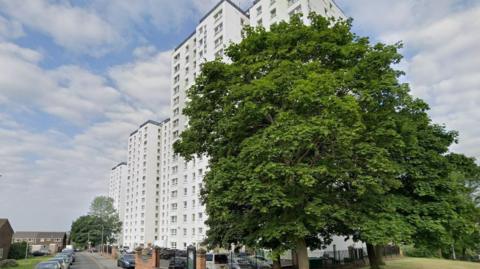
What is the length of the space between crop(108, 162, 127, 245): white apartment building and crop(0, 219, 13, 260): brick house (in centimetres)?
6119

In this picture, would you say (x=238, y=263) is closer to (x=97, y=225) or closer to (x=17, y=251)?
(x=17, y=251)

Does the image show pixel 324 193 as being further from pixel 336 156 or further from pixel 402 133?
pixel 402 133

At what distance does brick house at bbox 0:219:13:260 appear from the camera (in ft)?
195

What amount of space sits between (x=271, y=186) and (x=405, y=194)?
10.3m

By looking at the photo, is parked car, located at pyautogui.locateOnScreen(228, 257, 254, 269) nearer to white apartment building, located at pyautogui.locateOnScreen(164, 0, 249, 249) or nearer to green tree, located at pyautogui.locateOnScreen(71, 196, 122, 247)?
white apartment building, located at pyautogui.locateOnScreen(164, 0, 249, 249)

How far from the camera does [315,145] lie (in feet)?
46.5

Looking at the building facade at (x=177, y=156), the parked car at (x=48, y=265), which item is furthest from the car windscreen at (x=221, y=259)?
the parked car at (x=48, y=265)

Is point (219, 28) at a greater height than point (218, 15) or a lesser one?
lesser

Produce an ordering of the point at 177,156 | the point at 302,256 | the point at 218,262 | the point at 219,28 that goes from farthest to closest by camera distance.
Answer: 1. the point at 177,156
2. the point at 219,28
3. the point at 218,262
4. the point at 302,256

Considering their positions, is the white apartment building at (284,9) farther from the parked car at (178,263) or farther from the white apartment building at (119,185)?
the white apartment building at (119,185)

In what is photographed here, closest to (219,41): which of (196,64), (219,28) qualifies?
(219,28)

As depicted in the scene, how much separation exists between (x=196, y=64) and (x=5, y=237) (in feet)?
152

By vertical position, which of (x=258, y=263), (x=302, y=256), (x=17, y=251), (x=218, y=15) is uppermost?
(x=218, y=15)

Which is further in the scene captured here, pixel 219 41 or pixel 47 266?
pixel 219 41
